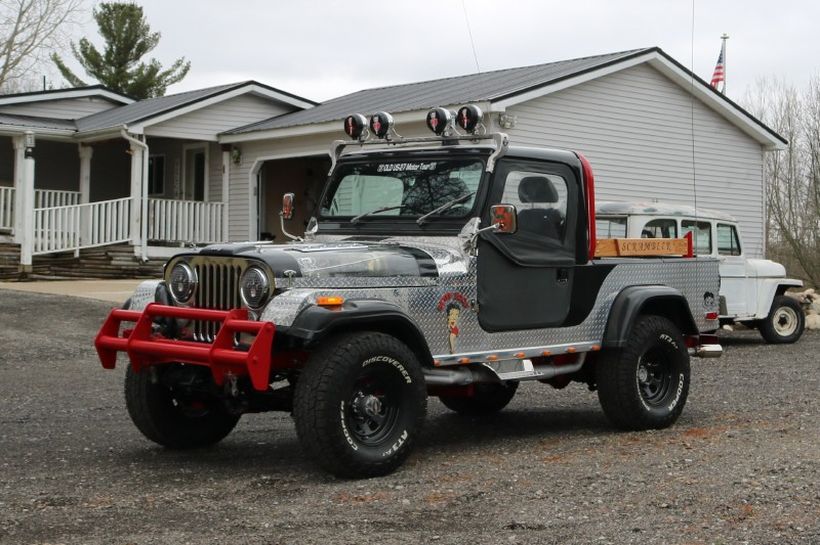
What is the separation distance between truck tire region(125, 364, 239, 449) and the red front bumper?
1.10 ft

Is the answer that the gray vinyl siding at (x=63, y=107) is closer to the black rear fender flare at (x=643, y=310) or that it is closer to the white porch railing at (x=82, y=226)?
the white porch railing at (x=82, y=226)

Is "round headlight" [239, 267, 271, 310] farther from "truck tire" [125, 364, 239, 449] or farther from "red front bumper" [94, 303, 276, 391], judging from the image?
"truck tire" [125, 364, 239, 449]

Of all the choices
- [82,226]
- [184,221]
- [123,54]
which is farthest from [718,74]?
[123,54]

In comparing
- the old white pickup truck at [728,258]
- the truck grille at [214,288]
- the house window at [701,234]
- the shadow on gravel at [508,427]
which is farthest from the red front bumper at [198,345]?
the house window at [701,234]

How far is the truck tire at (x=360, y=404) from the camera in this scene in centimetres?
637

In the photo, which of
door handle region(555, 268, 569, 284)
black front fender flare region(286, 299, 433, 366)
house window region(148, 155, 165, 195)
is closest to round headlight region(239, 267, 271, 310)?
black front fender flare region(286, 299, 433, 366)

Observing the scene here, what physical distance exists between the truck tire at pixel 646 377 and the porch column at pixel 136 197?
1595 cm

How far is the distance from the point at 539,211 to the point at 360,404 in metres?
2.13

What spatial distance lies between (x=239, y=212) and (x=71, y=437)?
1632cm

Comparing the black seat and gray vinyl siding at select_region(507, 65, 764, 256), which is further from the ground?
gray vinyl siding at select_region(507, 65, 764, 256)

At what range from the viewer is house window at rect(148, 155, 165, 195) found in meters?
26.9

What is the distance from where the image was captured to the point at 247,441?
8.23 meters

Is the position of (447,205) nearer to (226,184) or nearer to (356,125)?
(356,125)

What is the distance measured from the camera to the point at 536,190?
7973 mm
